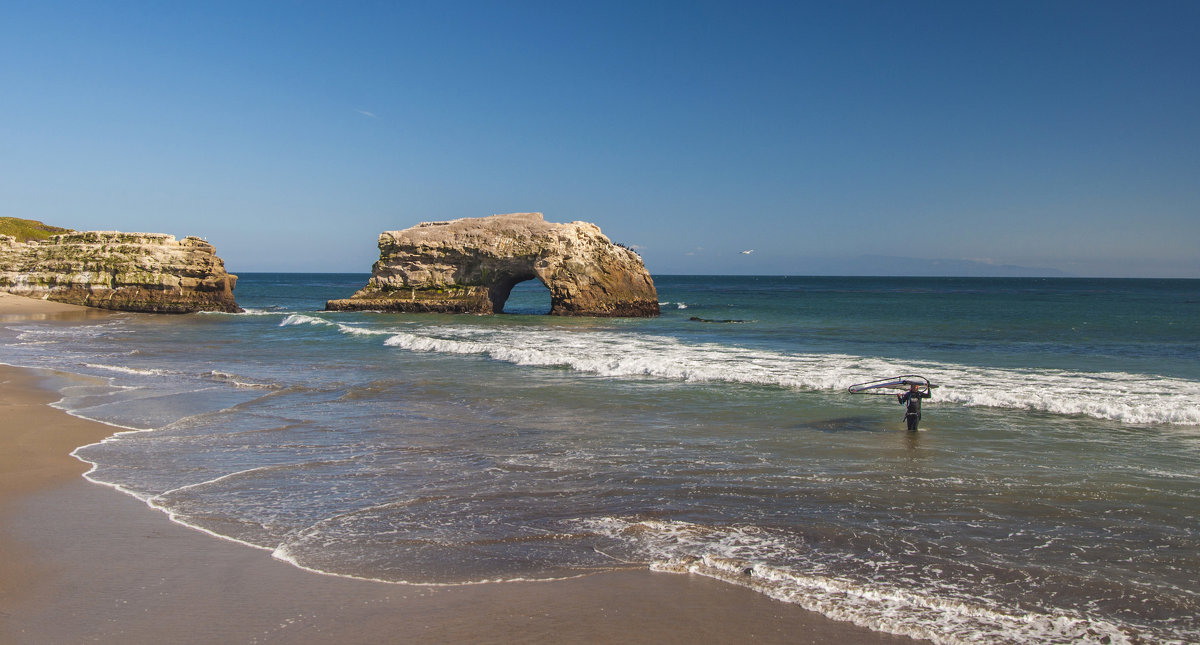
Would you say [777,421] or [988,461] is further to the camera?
[777,421]

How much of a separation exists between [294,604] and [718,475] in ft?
14.8

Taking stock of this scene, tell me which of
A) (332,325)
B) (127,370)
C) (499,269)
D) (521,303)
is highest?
(499,269)

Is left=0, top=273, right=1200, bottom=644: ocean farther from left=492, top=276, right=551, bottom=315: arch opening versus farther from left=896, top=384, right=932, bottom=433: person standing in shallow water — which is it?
left=492, top=276, right=551, bottom=315: arch opening

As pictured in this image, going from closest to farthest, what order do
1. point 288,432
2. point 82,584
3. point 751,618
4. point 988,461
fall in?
point 751,618, point 82,584, point 988,461, point 288,432

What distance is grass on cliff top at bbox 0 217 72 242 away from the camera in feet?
180

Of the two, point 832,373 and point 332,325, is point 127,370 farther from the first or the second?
point 832,373

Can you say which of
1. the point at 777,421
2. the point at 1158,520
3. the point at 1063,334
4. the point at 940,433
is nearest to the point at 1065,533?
the point at 1158,520

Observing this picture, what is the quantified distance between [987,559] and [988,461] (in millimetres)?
3496

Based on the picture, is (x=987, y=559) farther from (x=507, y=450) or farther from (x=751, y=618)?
(x=507, y=450)

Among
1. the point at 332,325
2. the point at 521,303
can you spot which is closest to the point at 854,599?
the point at 332,325

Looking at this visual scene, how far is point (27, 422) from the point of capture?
10.2 meters

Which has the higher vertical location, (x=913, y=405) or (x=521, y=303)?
(x=521, y=303)

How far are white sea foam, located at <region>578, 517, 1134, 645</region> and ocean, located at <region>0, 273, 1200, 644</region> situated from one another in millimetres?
21

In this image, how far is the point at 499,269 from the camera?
3825 centimetres
